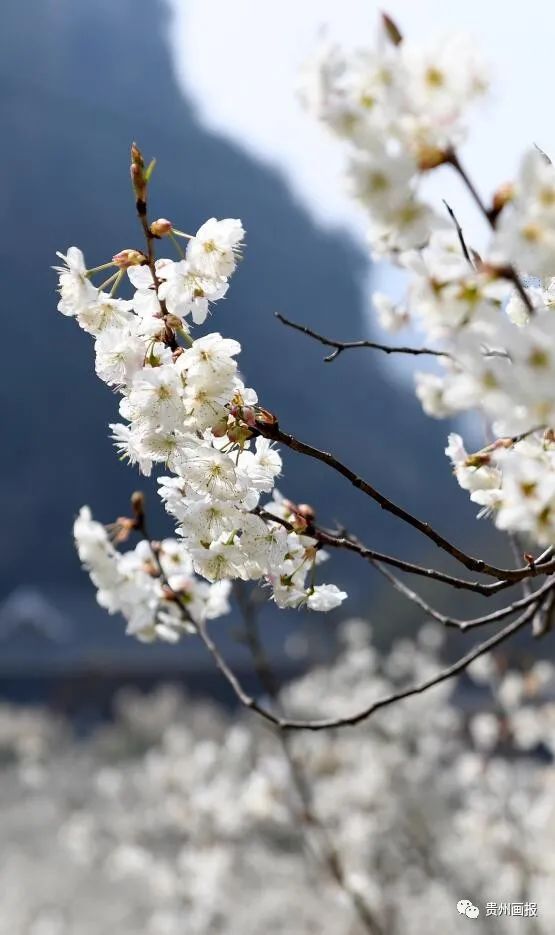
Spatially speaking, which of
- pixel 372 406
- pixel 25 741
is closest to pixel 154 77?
pixel 372 406

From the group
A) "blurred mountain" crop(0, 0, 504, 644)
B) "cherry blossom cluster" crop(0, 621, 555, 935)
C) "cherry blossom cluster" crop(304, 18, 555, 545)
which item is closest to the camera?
"cherry blossom cluster" crop(304, 18, 555, 545)

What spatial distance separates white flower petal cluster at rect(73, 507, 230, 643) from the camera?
1.14 m

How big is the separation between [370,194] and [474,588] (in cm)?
40

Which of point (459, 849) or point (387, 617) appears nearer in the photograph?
point (459, 849)

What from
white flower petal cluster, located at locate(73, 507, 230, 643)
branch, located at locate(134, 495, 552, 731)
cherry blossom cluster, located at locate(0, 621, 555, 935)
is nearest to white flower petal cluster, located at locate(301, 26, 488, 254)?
branch, located at locate(134, 495, 552, 731)

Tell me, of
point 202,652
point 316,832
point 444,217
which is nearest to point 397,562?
point 444,217

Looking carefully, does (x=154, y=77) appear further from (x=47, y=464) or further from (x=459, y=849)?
(x=459, y=849)

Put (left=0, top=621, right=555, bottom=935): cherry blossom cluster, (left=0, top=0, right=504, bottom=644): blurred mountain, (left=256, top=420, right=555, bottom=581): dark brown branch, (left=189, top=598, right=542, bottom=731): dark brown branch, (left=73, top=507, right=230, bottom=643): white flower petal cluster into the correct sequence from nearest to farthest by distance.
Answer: (left=256, top=420, right=555, bottom=581): dark brown branch, (left=189, top=598, right=542, bottom=731): dark brown branch, (left=73, top=507, right=230, bottom=643): white flower petal cluster, (left=0, top=621, right=555, bottom=935): cherry blossom cluster, (left=0, top=0, right=504, bottom=644): blurred mountain

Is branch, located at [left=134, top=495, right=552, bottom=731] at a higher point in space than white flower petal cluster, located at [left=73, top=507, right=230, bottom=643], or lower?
lower

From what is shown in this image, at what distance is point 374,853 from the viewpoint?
3.71 meters

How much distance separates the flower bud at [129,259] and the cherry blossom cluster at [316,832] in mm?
1735

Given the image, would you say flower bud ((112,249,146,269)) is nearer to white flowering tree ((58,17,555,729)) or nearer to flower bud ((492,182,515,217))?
white flowering tree ((58,17,555,729))

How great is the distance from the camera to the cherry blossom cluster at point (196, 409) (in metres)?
0.73

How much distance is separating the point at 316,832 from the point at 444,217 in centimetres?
236
